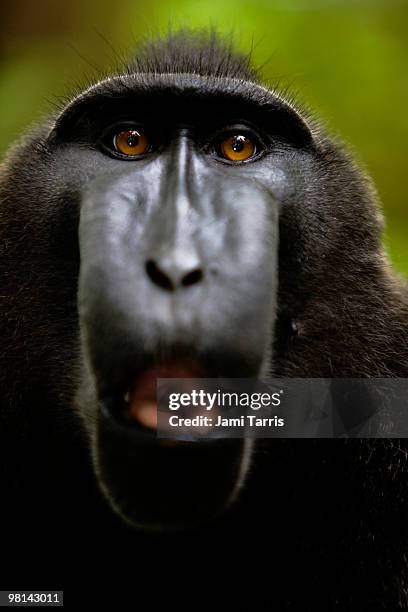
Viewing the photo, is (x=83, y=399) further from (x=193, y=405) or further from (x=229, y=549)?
(x=229, y=549)

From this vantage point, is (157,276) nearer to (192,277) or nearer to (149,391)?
(192,277)

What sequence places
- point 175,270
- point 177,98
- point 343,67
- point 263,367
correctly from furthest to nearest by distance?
point 343,67 < point 177,98 < point 263,367 < point 175,270

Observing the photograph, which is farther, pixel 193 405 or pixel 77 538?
pixel 77 538

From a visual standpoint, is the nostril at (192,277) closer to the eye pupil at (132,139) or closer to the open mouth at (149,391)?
the open mouth at (149,391)

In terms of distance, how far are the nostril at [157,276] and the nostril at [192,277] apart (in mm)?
32

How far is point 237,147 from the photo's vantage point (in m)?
2.41

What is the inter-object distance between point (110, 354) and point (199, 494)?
0.41 meters

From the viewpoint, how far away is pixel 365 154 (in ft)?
18.5

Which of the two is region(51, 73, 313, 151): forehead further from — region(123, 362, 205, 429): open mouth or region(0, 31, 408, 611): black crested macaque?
region(123, 362, 205, 429): open mouth

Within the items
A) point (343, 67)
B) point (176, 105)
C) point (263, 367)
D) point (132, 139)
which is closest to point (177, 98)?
point (176, 105)

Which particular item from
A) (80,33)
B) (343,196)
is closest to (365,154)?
(80,33)

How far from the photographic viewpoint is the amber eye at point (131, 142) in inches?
94.0

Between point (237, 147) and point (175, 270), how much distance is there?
2.09 ft

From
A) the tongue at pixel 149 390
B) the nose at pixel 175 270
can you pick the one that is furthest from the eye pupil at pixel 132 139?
the tongue at pixel 149 390
